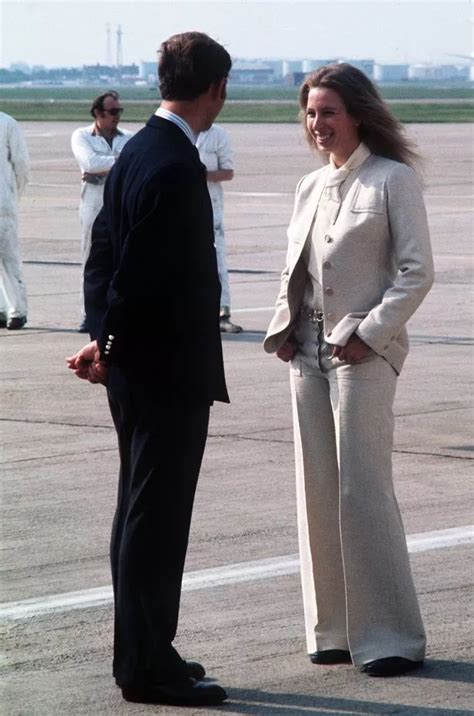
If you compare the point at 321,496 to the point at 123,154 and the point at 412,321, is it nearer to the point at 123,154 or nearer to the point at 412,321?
the point at 123,154

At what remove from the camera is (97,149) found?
1338 cm

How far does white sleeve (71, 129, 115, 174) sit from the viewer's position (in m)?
13.3

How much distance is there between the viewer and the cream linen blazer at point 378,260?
5352 millimetres

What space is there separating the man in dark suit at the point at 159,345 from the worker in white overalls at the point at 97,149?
8225 mm

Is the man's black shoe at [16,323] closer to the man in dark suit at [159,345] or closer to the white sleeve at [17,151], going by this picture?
the white sleeve at [17,151]

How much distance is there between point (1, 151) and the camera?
45.0ft

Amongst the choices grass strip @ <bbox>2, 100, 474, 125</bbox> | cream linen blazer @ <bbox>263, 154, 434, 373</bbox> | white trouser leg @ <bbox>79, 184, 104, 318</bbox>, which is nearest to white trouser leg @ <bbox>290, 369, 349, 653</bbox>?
cream linen blazer @ <bbox>263, 154, 434, 373</bbox>

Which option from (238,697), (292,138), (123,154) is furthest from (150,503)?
(292,138)

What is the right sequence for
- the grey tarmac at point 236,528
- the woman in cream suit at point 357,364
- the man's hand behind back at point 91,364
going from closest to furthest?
1. the man's hand behind back at point 91,364
2. the grey tarmac at point 236,528
3. the woman in cream suit at point 357,364

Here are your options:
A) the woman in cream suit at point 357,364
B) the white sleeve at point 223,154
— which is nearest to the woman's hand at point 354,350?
the woman in cream suit at point 357,364

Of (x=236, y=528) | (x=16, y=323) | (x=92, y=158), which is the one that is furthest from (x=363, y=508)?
(x=16, y=323)

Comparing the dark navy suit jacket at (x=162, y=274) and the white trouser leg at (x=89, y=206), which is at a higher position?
the dark navy suit jacket at (x=162, y=274)

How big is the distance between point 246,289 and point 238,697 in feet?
38.0

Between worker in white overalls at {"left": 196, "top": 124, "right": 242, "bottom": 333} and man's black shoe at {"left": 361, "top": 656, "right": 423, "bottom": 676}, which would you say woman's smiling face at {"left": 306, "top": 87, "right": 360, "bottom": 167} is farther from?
worker in white overalls at {"left": 196, "top": 124, "right": 242, "bottom": 333}
